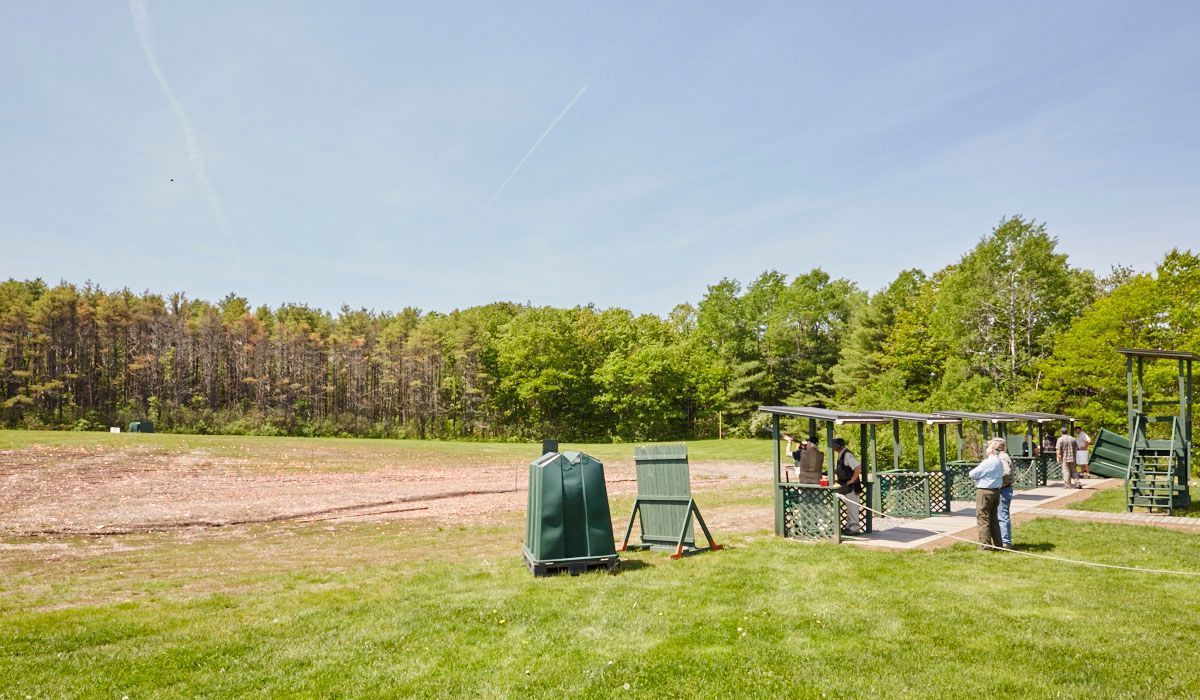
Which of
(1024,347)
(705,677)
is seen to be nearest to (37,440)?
(705,677)

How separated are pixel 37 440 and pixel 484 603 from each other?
1471 inches

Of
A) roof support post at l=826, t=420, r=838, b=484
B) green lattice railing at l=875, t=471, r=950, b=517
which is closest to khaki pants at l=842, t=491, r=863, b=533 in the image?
roof support post at l=826, t=420, r=838, b=484

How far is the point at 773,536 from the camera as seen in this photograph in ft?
44.7

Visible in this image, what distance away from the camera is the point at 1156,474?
16734 millimetres

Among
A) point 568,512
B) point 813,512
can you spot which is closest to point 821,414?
point 813,512

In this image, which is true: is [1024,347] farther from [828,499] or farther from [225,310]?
[225,310]

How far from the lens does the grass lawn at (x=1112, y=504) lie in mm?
16500

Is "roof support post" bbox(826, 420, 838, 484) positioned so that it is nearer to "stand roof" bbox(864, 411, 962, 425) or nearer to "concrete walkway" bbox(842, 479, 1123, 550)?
"concrete walkway" bbox(842, 479, 1123, 550)

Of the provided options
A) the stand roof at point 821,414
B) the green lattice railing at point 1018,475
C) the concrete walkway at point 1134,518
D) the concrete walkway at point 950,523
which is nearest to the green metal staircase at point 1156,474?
the concrete walkway at point 1134,518

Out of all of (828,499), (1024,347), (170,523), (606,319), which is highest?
(606,319)

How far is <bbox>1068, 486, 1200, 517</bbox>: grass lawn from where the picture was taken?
16500 mm

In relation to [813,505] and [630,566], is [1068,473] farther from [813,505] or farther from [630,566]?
[630,566]

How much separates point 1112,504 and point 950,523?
237 inches

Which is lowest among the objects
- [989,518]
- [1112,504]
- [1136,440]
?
[1112,504]
